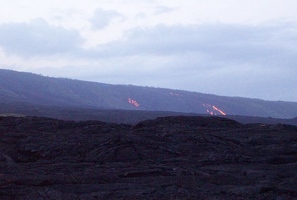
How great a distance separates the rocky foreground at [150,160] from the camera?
15641 mm

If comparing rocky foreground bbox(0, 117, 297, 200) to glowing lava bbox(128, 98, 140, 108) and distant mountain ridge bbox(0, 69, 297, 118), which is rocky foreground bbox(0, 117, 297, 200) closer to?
distant mountain ridge bbox(0, 69, 297, 118)

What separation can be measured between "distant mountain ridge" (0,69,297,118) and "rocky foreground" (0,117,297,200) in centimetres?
6686

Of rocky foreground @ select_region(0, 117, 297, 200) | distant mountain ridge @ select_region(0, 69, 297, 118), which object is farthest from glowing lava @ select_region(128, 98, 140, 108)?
rocky foreground @ select_region(0, 117, 297, 200)

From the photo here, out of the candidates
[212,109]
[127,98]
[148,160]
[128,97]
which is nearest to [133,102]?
[127,98]

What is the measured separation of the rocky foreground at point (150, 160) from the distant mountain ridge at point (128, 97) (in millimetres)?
66862

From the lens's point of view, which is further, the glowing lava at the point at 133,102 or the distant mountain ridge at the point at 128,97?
the glowing lava at the point at 133,102

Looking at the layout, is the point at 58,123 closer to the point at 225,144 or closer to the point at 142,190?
the point at 225,144

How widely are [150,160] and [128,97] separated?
294 ft

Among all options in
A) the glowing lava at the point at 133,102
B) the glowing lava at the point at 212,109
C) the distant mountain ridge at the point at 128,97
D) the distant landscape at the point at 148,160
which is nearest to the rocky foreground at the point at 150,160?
the distant landscape at the point at 148,160

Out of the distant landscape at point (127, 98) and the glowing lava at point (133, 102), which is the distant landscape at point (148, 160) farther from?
the glowing lava at point (133, 102)

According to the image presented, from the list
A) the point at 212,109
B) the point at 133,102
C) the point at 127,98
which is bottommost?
the point at 212,109

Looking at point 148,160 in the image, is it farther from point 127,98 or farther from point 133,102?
point 127,98

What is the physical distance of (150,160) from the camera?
2244cm

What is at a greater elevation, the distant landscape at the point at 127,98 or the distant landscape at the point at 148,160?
the distant landscape at the point at 127,98
